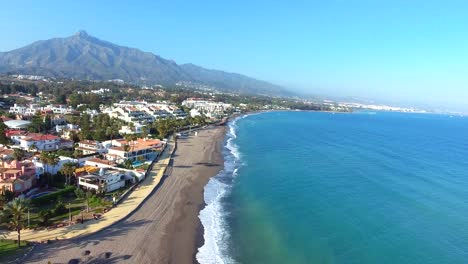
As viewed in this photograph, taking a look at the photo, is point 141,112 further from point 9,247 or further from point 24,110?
point 9,247

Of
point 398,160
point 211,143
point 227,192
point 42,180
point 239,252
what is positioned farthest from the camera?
point 211,143

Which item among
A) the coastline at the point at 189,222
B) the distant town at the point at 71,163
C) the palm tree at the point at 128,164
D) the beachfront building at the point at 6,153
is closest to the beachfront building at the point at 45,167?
the distant town at the point at 71,163

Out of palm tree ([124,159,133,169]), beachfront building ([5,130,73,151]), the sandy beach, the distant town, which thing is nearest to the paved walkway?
the distant town

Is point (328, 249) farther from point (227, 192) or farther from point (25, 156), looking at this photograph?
point (25, 156)

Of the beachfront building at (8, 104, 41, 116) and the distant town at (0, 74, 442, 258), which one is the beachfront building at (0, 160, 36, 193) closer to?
the distant town at (0, 74, 442, 258)

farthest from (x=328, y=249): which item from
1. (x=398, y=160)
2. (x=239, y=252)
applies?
(x=398, y=160)
